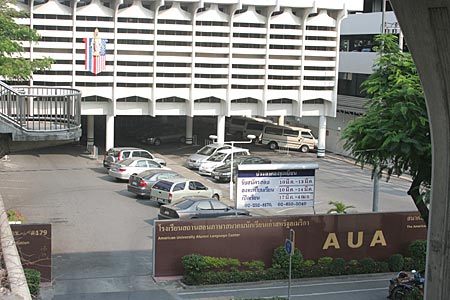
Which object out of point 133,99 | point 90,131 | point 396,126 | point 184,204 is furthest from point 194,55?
point 396,126

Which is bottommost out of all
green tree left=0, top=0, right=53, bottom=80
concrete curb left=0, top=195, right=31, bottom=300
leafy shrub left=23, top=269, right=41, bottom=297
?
leafy shrub left=23, top=269, right=41, bottom=297

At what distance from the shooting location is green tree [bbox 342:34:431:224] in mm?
18547

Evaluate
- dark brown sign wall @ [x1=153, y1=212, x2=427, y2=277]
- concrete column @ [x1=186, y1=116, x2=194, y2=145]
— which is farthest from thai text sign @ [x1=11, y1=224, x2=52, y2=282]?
concrete column @ [x1=186, y1=116, x2=194, y2=145]

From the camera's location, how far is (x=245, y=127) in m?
53.6

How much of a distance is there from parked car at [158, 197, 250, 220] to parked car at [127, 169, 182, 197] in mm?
5786

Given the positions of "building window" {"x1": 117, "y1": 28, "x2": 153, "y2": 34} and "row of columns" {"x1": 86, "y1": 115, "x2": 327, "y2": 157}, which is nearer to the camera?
"building window" {"x1": 117, "y1": 28, "x2": 153, "y2": 34}

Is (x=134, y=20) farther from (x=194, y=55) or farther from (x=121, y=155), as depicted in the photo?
(x=121, y=155)

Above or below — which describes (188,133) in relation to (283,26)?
below

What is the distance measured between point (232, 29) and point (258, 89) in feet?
13.0

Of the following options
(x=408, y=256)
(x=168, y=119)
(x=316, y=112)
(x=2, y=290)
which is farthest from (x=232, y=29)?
(x=2, y=290)

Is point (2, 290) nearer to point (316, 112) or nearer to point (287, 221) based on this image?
point (287, 221)

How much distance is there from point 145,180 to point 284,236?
10.6m

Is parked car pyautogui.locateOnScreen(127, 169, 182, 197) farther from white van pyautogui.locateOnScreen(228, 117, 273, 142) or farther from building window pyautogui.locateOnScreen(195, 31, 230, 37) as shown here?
white van pyautogui.locateOnScreen(228, 117, 273, 142)

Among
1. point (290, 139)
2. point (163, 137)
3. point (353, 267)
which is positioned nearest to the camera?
point (353, 267)
